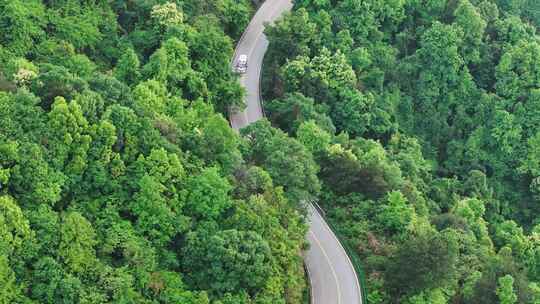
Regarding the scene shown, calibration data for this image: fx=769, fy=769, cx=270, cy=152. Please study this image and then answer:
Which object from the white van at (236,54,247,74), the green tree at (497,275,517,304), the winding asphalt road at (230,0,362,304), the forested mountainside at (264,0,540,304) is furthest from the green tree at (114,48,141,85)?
the green tree at (497,275,517,304)

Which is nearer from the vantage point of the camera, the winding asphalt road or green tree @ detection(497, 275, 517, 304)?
the winding asphalt road

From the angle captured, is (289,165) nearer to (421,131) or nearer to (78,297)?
(78,297)

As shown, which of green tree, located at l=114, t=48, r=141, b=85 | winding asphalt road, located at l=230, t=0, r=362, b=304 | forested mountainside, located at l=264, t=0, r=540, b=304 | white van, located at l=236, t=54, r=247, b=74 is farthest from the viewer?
white van, located at l=236, t=54, r=247, b=74

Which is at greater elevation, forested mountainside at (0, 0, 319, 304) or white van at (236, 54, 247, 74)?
forested mountainside at (0, 0, 319, 304)

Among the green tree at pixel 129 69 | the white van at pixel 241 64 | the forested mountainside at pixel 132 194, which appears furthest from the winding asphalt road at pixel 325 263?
the green tree at pixel 129 69

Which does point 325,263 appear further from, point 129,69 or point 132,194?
point 129,69

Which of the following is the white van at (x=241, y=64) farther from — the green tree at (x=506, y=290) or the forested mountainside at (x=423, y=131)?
the green tree at (x=506, y=290)

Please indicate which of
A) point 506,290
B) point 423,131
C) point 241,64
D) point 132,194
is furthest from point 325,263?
point 423,131

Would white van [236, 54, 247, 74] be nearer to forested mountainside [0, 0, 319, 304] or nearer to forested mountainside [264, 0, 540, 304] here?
forested mountainside [264, 0, 540, 304]
